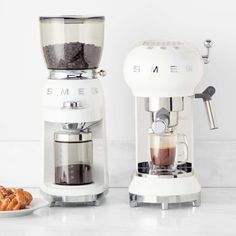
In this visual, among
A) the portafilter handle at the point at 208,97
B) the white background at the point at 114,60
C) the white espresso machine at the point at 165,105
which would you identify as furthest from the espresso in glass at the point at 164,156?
the white background at the point at 114,60

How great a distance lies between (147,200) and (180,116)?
0.24 meters

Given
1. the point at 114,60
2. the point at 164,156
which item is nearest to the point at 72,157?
the point at 164,156

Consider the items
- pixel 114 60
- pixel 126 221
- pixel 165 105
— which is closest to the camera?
pixel 126 221

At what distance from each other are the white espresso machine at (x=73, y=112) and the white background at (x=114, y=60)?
18 centimetres

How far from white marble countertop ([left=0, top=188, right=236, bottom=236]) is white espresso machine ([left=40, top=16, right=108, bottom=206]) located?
0.05 m

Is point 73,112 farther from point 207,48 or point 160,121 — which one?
point 207,48

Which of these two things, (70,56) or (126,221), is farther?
(70,56)

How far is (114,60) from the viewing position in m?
2.17

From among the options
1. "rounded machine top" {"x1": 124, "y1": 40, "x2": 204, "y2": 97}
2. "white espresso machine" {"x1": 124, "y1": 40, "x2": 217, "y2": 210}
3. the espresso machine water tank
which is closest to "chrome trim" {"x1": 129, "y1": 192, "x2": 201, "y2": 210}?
"white espresso machine" {"x1": 124, "y1": 40, "x2": 217, "y2": 210}

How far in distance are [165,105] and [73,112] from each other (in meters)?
0.21

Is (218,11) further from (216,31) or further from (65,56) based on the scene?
(65,56)

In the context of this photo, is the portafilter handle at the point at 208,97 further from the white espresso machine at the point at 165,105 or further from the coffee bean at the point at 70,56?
the coffee bean at the point at 70,56

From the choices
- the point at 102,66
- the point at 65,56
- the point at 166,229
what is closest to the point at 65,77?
the point at 65,56

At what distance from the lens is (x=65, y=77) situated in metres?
1.92
